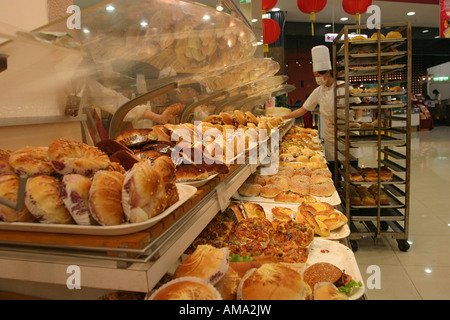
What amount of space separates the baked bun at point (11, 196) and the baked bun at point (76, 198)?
0.14 meters

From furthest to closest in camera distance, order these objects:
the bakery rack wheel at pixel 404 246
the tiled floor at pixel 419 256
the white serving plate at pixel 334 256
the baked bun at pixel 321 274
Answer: the bakery rack wheel at pixel 404 246 → the tiled floor at pixel 419 256 → the white serving plate at pixel 334 256 → the baked bun at pixel 321 274

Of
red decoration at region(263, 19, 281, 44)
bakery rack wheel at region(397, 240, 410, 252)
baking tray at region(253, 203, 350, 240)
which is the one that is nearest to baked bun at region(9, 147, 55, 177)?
baking tray at region(253, 203, 350, 240)

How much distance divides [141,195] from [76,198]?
0.16 metres

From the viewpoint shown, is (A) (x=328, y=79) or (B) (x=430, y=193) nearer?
(A) (x=328, y=79)

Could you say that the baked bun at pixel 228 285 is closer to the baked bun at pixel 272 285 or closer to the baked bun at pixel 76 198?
the baked bun at pixel 272 285

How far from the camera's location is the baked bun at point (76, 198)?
84cm

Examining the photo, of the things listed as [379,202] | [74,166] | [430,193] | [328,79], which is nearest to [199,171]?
[74,166]

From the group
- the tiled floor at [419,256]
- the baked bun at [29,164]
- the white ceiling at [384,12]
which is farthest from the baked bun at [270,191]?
the white ceiling at [384,12]

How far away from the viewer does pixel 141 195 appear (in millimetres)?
845

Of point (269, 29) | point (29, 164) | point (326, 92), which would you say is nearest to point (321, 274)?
point (29, 164)

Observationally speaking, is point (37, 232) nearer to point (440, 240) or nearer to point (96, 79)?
point (96, 79)

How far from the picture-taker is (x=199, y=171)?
52.2 inches
